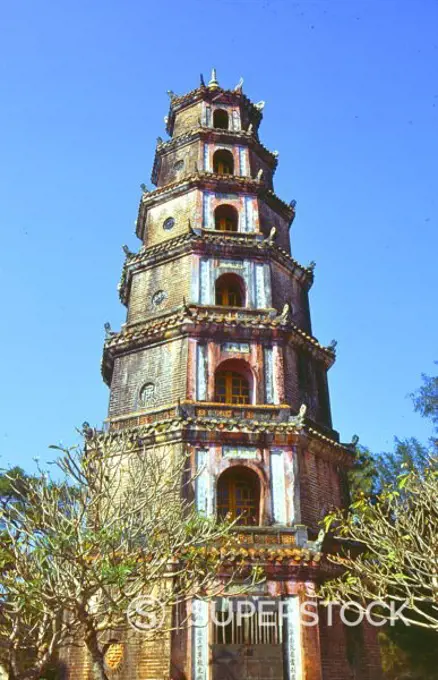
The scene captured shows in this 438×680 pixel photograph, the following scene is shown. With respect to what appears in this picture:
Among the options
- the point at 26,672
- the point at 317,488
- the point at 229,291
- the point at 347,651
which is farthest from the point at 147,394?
the point at 26,672

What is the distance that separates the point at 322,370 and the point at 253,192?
21.8ft

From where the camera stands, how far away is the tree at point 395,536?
11.4m

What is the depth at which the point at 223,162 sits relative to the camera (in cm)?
2319

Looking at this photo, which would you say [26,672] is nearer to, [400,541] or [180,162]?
[400,541]

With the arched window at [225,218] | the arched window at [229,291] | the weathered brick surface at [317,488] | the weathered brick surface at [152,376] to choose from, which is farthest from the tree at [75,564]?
the arched window at [225,218]

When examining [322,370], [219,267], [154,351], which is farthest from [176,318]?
[322,370]

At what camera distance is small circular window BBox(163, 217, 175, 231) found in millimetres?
21078

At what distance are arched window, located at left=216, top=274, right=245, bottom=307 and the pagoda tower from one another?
0.05 meters

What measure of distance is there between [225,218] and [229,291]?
318 cm

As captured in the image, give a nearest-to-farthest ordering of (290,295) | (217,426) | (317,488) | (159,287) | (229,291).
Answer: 1. (217,426)
2. (317,488)
3. (159,287)
4. (229,291)
5. (290,295)

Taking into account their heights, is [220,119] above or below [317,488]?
above

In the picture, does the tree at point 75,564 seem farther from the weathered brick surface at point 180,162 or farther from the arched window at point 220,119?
the arched window at point 220,119

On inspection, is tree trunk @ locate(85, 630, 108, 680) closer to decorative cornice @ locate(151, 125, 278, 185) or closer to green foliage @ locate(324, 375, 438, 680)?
green foliage @ locate(324, 375, 438, 680)

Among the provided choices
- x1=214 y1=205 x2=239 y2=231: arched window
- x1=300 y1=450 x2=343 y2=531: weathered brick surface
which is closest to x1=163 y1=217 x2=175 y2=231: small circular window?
x1=214 y1=205 x2=239 y2=231: arched window
